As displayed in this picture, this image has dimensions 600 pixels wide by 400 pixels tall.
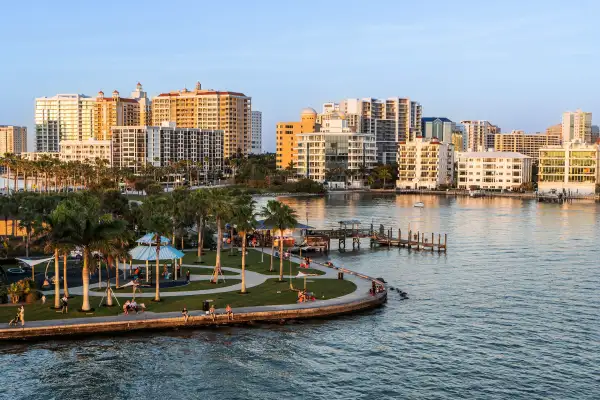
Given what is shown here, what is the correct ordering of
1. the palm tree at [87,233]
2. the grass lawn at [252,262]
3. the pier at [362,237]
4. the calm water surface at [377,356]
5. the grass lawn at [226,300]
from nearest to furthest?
the calm water surface at [377,356], the palm tree at [87,233], the grass lawn at [226,300], the grass lawn at [252,262], the pier at [362,237]

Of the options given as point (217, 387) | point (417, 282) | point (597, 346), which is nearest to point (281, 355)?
point (217, 387)

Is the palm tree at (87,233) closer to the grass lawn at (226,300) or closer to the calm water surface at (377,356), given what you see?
the grass lawn at (226,300)

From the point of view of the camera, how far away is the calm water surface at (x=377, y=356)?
39094 mm

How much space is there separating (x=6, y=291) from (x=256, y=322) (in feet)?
62.3

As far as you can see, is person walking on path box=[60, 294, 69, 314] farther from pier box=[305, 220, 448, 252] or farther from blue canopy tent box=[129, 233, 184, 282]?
pier box=[305, 220, 448, 252]

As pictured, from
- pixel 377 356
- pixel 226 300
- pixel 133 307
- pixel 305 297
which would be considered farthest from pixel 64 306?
pixel 377 356

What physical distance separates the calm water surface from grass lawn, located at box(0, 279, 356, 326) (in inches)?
153

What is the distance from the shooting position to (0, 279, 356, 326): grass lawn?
163 feet

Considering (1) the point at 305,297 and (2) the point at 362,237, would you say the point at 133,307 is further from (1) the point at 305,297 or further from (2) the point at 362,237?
(2) the point at 362,237

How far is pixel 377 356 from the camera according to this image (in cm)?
4525

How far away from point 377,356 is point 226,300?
14.4 meters

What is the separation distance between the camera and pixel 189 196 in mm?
84750

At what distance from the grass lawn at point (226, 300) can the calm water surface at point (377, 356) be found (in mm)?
3897

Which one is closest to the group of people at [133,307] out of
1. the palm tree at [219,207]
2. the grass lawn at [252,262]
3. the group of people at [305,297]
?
the group of people at [305,297]
